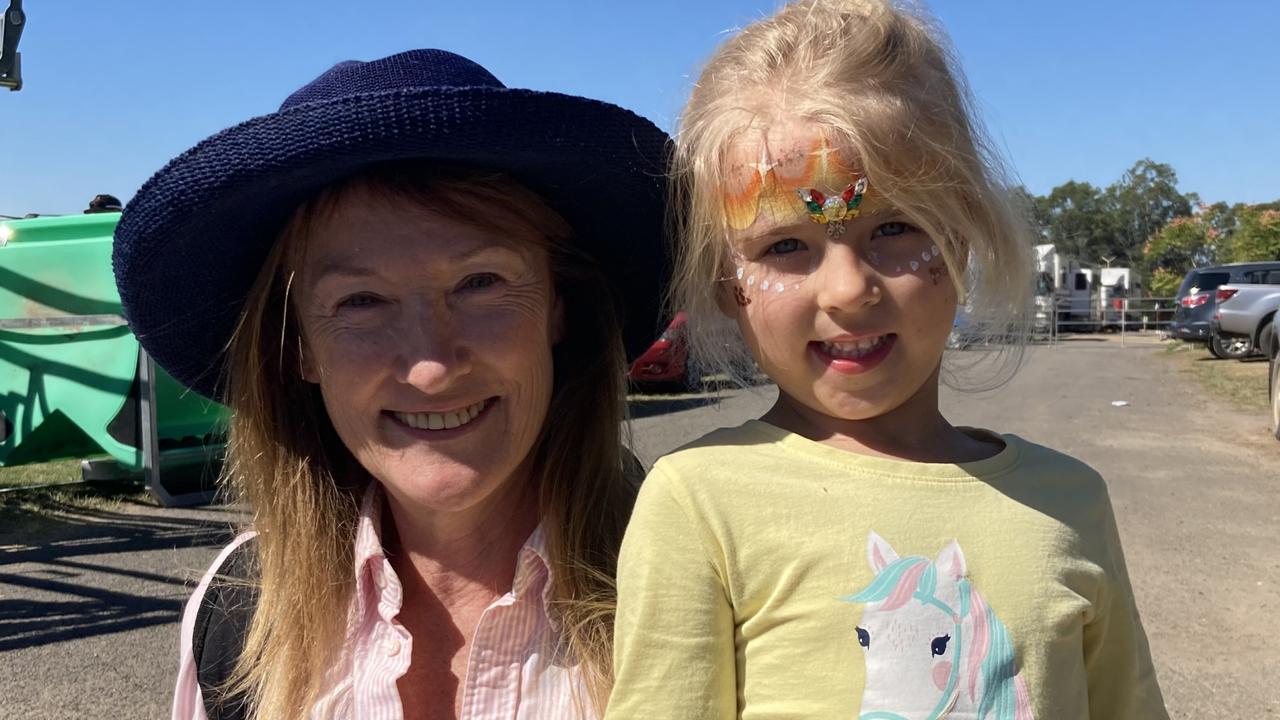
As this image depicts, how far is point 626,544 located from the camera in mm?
1275

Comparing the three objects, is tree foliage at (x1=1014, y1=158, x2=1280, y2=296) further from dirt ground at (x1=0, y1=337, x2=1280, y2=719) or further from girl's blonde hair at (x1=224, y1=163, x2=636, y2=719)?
girl's blonde hair at (x1=224, y1=163, x2=636, y2=719)

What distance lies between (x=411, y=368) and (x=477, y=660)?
45 cm

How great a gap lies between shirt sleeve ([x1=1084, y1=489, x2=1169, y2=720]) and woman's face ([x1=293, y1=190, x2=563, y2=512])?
842 mm

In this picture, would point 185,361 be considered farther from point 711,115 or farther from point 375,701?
point 711,115

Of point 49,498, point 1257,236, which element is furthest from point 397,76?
point 1257,236

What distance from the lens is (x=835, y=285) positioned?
1.22 meters

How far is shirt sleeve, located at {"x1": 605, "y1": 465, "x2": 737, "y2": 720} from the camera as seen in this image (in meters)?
1.16

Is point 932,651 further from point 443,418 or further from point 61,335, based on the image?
point 61,335

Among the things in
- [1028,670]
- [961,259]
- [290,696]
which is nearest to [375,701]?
[290,696]

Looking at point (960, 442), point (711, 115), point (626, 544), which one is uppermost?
point (711, 115)

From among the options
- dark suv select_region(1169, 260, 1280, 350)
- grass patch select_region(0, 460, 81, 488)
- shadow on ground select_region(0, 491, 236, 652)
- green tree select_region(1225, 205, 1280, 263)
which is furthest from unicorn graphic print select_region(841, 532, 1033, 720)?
green tree select_region(1225, 205, 1280, 263)

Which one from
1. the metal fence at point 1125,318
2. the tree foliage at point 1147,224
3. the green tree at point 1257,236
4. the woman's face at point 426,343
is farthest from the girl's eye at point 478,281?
the tree foliage at point 1147,224

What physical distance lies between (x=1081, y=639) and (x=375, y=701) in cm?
98

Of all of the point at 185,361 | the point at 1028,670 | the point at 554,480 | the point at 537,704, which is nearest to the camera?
the point at 1028,670
